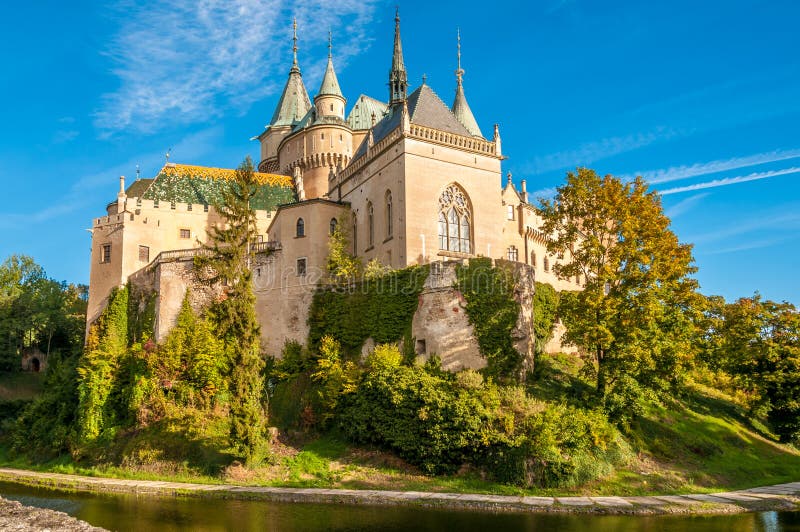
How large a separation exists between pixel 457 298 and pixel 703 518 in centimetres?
1407

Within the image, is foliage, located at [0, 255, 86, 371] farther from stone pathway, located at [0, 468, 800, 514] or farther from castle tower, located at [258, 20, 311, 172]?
stone pathway, located at [0, 468, 800, 514]

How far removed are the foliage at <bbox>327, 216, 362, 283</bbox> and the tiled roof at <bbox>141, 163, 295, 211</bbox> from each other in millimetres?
10510

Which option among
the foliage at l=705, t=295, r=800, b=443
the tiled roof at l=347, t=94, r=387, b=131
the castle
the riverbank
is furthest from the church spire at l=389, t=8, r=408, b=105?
the riverbank

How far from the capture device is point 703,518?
25672 millimetres

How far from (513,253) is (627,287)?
18859mm

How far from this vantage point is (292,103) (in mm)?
66500

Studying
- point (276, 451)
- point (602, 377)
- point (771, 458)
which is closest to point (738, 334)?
point (771, 458)

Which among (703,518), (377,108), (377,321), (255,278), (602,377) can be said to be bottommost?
(703,518)

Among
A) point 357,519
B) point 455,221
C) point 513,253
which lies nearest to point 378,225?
point 455,221

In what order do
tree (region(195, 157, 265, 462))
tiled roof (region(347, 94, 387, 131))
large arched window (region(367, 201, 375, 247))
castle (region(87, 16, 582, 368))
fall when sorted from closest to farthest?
tree (region(195, 157, 265, 462)), castle (region(87, 16, 582, 368)), large arched window (region(367, 201, 375, 247)), tiled roof (region(347, 94, 387, 131))

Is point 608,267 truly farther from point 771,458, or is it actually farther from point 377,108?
point 377,108

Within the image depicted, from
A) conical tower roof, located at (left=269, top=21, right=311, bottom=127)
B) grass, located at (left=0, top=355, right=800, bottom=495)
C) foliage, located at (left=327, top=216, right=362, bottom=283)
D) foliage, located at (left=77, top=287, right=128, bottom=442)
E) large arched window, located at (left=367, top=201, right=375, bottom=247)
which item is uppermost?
conical tower roof, located at (left=269, top=21, right=311, bottom=127)

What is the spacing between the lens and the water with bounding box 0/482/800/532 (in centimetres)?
2398

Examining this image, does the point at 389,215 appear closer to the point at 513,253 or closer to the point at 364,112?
the point at 513,253
